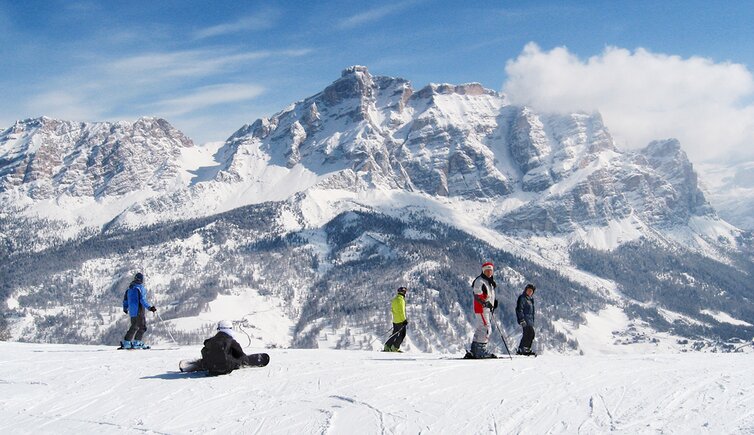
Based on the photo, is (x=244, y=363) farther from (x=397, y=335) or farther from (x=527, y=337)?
(x=527, y=337)

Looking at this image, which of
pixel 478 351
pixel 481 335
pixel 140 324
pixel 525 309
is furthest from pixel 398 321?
pixel 140 324

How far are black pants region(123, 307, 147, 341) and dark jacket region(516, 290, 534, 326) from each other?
1321cm

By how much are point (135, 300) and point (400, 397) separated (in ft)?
44.3

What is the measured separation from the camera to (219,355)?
14.8 m

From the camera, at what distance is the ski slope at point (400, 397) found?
10.3m

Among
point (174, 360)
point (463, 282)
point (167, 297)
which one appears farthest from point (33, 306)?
point (174, 360)

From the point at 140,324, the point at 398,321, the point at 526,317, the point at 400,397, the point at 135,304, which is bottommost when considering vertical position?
the point at 400,397

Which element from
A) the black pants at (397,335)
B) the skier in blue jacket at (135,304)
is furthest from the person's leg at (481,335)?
the skier in blue jacket at (135,304)

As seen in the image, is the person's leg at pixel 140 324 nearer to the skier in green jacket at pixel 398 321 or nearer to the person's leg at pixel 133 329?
the person's leg at pixel 133 329

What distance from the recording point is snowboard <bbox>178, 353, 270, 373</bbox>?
15.5 metres

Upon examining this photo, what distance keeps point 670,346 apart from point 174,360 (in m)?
182

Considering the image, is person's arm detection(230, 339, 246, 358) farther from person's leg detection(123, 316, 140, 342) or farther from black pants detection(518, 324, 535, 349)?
black pants detection(518, 324, 535, 349)

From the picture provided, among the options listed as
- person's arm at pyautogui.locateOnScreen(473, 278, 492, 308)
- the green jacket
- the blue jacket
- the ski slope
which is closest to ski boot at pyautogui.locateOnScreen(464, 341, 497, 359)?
the ski slope

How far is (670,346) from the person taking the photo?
570ft
